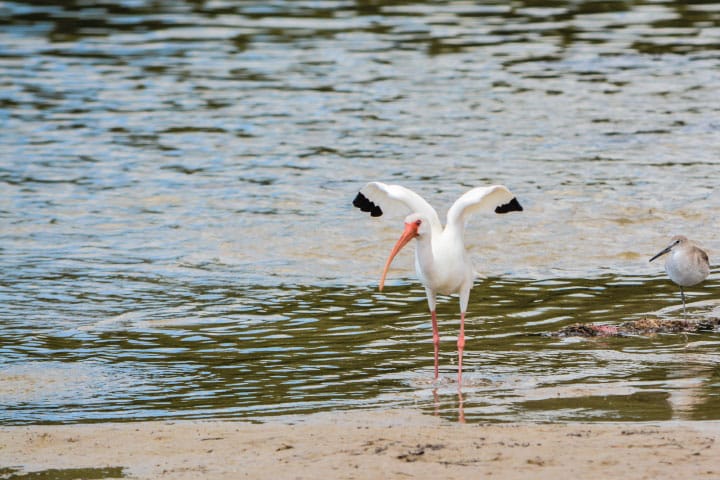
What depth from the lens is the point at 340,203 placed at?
1655 centimetres

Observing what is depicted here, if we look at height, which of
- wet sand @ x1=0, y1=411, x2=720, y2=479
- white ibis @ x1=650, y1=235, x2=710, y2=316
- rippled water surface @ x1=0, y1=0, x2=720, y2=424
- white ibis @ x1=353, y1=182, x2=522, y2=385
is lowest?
rippled water surface @ x1=0, y1=0, x2=720, y2=424

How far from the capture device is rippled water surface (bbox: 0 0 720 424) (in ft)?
Result: 32.3

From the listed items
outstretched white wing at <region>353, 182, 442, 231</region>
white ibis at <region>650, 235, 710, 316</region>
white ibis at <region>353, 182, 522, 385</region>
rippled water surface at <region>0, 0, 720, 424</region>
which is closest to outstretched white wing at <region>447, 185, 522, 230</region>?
white ibis at <region>353, 182, 522, 385</region>

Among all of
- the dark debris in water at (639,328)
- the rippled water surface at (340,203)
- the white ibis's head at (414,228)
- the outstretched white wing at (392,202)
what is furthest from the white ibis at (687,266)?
the white ibis's head at (414,228)

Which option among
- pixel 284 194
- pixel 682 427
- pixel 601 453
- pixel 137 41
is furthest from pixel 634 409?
pixel 137 41

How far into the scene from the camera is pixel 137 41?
2850 centimetres

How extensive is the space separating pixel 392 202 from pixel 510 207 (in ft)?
2.78

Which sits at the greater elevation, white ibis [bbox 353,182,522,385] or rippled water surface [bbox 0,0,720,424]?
white ibis [bbox 353,182,522,385]

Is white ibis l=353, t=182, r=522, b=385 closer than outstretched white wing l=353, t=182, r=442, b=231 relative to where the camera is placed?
Yes

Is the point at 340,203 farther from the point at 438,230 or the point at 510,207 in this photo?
the point at 510,207

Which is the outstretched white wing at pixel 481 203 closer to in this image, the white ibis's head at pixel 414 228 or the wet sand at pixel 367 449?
the white ibis's head at pixel 414 228

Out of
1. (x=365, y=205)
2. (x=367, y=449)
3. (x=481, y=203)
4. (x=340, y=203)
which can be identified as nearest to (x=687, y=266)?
(x=481, y=203)

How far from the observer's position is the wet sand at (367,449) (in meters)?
7.10

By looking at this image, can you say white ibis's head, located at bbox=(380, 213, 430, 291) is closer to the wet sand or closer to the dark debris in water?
the dark debris in water
